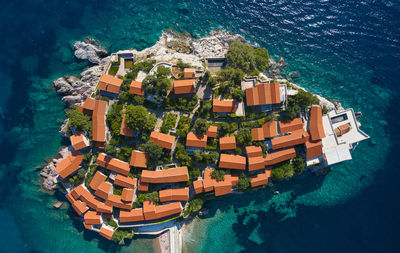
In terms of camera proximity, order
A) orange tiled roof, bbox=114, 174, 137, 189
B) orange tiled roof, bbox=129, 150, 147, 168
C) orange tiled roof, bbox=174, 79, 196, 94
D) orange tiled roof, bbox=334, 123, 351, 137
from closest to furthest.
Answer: orange tiled roof, bbox=174, 79, 196, 94 < orange tiled roof, bbox=129, 150, 147, 168 < orange tiled roof, bbox=114, 174, 137, 189 < orange tiled roof, bbox=334, 123, 351, 137

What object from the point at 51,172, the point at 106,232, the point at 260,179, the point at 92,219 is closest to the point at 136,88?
the point at 51,172

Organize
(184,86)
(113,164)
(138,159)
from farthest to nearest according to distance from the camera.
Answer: (113,164)
(138,159)
(184,86)

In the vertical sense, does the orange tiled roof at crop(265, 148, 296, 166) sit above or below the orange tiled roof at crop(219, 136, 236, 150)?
below

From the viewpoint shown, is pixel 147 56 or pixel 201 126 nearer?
pixel 201 126

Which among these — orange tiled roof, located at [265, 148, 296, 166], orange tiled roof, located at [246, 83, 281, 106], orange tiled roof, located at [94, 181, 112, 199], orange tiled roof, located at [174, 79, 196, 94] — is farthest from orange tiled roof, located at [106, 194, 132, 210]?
orange tiled roof, located at [246, 83, 281, 106]

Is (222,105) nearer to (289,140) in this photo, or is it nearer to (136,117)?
(289,140)

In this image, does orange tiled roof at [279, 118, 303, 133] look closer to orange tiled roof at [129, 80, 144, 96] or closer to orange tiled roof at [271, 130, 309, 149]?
orange tiled roof at [271, 130, 309, 149]
